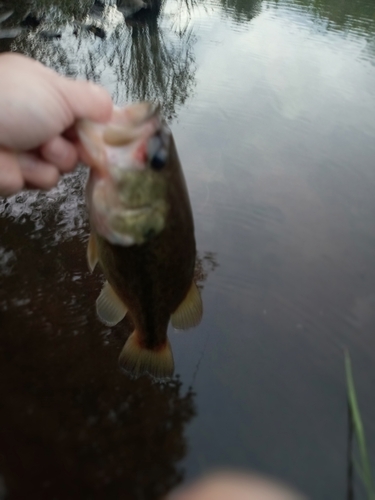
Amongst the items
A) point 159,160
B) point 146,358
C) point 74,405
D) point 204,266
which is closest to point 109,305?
point 146,358

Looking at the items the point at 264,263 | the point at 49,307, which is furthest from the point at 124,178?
the point at 264,263

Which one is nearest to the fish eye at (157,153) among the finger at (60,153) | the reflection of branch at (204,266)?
the finger at (60,153)

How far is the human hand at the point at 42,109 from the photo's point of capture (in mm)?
1624

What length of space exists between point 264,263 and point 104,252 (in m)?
1.61

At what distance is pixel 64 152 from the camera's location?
1.73 meters

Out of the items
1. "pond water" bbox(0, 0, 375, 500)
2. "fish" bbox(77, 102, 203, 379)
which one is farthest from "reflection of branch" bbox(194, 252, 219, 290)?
"fish" bbox(77, 102, 203, 379)

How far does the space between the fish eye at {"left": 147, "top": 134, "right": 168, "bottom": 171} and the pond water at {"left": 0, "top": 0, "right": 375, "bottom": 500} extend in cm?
139

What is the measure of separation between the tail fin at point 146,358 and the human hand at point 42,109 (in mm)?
921

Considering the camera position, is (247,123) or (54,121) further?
(247,123)

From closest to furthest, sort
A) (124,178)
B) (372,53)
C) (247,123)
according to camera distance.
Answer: (124,178) < (247,123) < (372,53)

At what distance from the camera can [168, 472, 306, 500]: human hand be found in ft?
6.17

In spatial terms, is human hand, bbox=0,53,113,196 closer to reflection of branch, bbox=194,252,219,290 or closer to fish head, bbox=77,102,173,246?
fish head, bbox=77,102,173,246

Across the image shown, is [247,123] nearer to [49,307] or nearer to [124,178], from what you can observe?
[49,307]

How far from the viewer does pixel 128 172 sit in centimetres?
158
